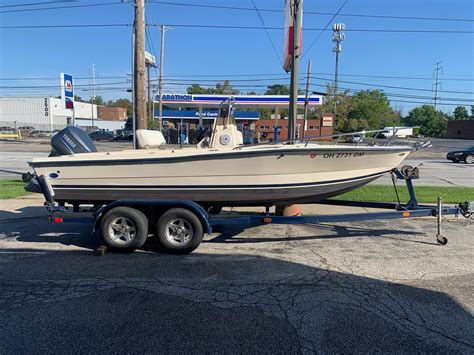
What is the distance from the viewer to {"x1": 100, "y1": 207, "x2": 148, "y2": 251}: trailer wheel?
5.44 metres

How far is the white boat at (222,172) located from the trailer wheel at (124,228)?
1.34 ft

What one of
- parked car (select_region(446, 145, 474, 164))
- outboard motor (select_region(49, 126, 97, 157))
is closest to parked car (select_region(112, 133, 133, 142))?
parked car (select_region(446, 145, 474, 164))

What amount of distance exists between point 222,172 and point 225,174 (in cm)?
5

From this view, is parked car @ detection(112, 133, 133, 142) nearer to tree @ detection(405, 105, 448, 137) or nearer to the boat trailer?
the boat trailer

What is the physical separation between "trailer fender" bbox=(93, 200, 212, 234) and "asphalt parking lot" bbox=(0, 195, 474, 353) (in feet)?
1.63

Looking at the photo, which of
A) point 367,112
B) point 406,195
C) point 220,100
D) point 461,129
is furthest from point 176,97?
point 461,129

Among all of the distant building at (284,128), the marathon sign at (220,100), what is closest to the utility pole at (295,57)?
the marathon sign at (220,100)

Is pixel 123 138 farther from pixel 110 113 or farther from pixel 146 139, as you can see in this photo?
pixel 110 113

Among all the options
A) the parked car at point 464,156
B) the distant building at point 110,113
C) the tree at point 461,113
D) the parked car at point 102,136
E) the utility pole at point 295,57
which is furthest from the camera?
the distant building at point 110,113

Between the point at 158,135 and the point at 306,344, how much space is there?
4.66m

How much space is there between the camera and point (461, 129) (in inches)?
3019

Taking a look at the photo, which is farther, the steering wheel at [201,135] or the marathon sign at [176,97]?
the marathon sign at [176,97]

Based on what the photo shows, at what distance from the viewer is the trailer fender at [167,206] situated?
5.36 meters

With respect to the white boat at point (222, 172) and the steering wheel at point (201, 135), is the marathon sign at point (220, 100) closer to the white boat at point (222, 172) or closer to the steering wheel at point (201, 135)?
the steering wheel at point (201, 135)
